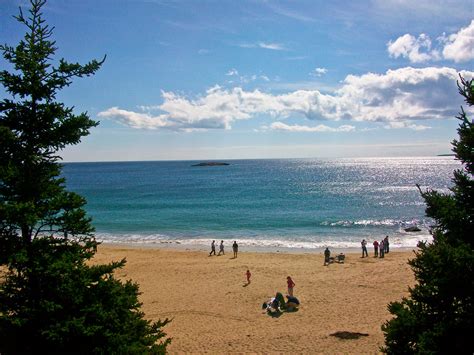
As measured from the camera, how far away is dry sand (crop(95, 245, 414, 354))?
14766 mm

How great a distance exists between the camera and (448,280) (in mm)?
7449

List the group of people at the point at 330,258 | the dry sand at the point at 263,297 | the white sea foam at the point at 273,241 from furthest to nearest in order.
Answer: the white sea foam at the point at 273,241
the group of people at the point at 330,258
the dry sand at the point at 263,297

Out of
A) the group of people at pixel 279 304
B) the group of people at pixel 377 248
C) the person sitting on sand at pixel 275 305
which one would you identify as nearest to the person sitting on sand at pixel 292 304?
the group of people at pixel 279 304

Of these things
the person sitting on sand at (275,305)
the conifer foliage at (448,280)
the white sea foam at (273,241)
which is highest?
the conifer foliage at (448,280)

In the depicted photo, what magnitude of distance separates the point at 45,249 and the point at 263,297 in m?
14.4

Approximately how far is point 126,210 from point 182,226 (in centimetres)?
1781

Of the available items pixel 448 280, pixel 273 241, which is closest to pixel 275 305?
pixel 448 280

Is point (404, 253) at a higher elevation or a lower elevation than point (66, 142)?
lower

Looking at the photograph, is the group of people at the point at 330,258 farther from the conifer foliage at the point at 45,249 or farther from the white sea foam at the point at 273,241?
the conifer foliage at the point at 45,249

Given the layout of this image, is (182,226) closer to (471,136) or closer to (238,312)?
(238,312)

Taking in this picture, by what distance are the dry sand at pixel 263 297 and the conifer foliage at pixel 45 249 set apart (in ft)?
8.99

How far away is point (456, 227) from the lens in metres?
7.89

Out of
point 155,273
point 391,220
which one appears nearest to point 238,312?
point 155,273

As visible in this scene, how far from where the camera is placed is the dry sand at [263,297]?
1477 cm
